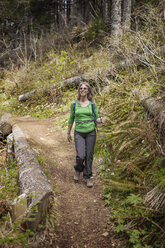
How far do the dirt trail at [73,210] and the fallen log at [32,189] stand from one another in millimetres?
335

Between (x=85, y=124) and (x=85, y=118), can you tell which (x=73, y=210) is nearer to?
(x=85, y=124)

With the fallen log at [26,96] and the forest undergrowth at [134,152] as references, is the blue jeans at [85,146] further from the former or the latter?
the fallen log at [26,96]

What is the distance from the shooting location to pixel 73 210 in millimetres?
3535

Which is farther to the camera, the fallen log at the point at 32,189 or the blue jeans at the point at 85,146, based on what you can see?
the blue jeans at the point at 85,146

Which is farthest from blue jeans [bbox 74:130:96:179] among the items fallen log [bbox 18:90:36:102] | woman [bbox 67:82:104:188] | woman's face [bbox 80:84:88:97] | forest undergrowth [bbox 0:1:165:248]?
fallen log [bbox 18:90:36:102]

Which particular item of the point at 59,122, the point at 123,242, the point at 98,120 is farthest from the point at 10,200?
the point at 59,122

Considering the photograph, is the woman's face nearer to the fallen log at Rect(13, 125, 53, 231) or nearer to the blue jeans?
the blue jeans

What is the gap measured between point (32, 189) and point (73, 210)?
36.2 inches

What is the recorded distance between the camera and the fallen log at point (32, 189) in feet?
8.80

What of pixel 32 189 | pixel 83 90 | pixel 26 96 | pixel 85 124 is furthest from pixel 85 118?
pixel 26 96

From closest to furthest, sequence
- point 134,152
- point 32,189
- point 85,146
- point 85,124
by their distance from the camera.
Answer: point 32,189 → point 134,152 → point 85,124 → point 85,146

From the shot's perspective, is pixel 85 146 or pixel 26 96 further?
pixel 26 96

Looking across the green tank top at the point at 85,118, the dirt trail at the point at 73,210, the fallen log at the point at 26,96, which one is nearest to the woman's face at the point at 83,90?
the green tank top at the point at 85,118

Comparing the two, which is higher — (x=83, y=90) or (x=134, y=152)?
(x=83, y=90)
